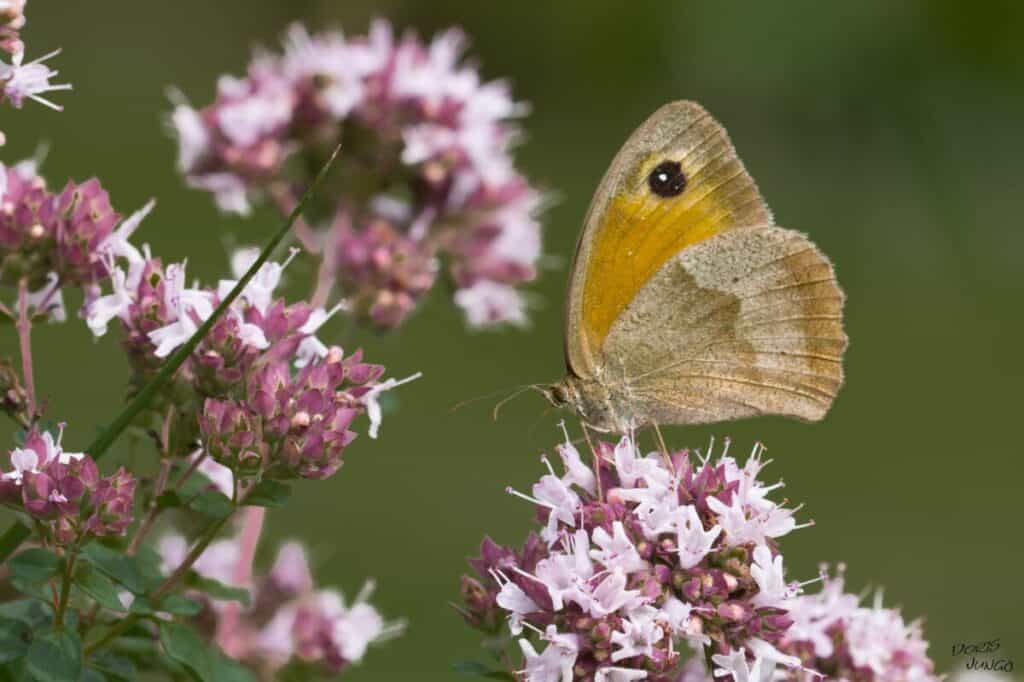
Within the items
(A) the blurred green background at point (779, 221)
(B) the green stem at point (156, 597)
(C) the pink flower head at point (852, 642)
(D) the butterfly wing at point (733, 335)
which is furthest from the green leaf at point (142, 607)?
(A) the blurred green background at point (779, 221)

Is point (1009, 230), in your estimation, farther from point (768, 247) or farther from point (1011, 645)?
point (768, 247)

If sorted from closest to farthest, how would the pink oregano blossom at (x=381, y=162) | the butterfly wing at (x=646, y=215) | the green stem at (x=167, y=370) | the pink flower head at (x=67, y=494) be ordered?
the green stem at (x=167, y=370) < the pink flower head at (x=67, y=494) < the butterfly wing at (x=646, y=215) < the pink oregano blossom at (x=381, y=162)

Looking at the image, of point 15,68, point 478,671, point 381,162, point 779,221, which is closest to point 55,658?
point 478,671

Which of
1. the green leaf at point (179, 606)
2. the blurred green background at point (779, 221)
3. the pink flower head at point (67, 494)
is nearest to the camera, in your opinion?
the pink flower head at point (67, 494)

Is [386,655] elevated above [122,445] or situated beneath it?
elevated above

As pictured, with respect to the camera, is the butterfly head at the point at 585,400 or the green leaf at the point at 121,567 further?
the butterfly head at the point at 585,400

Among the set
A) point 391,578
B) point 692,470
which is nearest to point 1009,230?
point 391,578

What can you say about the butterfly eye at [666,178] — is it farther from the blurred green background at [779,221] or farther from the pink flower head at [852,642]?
the blurred green background at [779,221]
